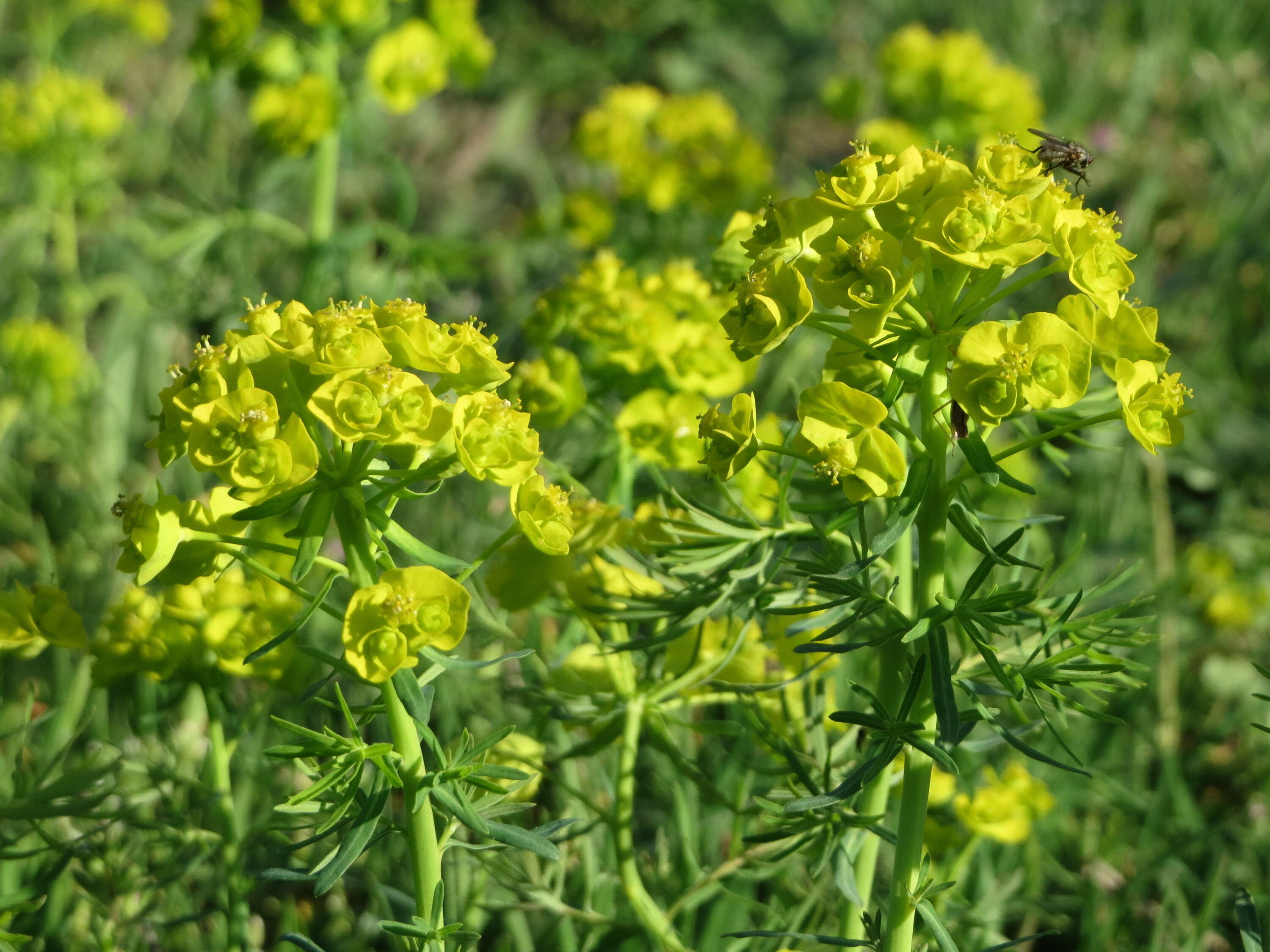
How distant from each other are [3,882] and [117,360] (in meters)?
2.14

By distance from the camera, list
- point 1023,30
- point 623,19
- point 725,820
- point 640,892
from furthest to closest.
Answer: point 623,19, point 1023,30, point 725,820, point 640,892

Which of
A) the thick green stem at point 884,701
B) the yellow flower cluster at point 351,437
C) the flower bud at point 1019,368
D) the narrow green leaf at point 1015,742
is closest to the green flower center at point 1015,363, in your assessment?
the flower bud at point 1019,368

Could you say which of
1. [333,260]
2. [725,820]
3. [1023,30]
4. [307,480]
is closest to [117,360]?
[333,260]

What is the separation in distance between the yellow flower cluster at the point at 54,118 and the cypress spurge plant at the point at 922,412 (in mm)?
2765

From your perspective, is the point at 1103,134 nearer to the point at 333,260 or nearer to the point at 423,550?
the point at 333,260

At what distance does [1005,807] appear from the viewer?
1927 millimetres

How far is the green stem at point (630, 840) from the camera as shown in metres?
1.72

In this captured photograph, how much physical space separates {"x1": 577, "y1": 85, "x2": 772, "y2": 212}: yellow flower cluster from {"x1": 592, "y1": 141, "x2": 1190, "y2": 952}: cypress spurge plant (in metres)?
2.04

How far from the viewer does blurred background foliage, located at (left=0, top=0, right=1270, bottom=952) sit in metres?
2.25

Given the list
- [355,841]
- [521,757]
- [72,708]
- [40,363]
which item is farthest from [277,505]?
[40,363]

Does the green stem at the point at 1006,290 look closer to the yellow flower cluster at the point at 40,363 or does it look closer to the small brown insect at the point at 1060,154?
the small brown insect at the point at 1060,154

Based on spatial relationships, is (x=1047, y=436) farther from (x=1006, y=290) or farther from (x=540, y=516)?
(x=540, y=516)

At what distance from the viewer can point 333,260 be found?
9.85 feet

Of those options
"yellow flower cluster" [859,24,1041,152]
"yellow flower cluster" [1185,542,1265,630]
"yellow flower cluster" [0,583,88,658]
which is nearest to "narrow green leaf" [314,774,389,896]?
Answer: "yellow flower cluster" [0,583,88,658]
